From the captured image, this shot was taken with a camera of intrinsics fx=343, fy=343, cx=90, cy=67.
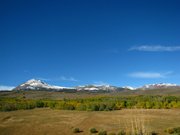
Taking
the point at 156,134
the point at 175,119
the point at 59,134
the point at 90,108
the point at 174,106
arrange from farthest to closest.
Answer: the point at 174,106
the point at 90,108
the point at 175,119
the point at 59,134
the point at 156,134

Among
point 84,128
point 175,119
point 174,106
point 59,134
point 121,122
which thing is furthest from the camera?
point 174,106

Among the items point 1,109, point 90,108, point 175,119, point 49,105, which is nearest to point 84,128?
point 175,119

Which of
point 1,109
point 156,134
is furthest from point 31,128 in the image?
point 1,109

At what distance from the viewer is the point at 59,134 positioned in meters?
33.3

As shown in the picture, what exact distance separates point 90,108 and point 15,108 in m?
13.8

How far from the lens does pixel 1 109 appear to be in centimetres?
5619

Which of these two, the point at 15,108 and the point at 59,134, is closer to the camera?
the point at 59,134

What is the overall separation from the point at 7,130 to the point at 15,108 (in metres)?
22.6

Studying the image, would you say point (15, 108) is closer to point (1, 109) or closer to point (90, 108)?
point (1, 109)

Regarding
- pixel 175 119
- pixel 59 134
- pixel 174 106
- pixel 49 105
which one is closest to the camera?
pixel 59 134

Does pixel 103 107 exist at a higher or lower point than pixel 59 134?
higher

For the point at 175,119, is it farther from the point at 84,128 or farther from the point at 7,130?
the point at 7,130

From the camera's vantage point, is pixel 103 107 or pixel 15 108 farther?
pixel 15 108

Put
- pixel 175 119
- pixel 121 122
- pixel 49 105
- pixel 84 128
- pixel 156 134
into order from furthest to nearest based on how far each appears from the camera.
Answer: pixel 49 105, pixel 175 119, pixel 121 122, pixel 84 128, pixel 156 134
